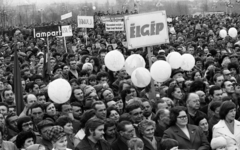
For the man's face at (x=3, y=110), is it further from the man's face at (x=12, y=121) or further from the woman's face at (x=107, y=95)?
the woman's face at (x=107, y=95)

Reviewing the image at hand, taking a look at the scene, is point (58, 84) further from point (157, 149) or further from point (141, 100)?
point (157, 149)

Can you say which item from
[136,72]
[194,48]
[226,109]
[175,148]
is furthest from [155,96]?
[194,48]

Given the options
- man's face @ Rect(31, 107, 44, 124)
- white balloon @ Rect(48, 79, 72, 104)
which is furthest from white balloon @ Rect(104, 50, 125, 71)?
man's face @ Rect(31, 107, 44, 124)

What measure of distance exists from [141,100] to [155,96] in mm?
1001

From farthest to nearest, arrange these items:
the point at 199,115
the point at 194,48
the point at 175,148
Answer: the point at 194,48 < the point at 199,115 < the point at 175,148

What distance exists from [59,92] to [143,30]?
1.89 m

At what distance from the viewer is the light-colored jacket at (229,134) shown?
19.9ft

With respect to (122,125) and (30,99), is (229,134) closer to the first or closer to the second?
(122,125)

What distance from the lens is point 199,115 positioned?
274 inches

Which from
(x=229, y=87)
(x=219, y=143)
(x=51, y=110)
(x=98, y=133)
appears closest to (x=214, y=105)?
(x=229, y=87)

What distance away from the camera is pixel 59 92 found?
795 centimetres

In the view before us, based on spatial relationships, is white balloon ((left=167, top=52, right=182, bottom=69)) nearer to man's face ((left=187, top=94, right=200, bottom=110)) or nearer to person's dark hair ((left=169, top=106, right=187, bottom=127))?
man's face ((left=187, top=94, right=200, bottom=110))

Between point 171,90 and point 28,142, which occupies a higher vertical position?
point 171,90

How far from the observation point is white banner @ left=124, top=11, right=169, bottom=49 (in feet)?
28.5
